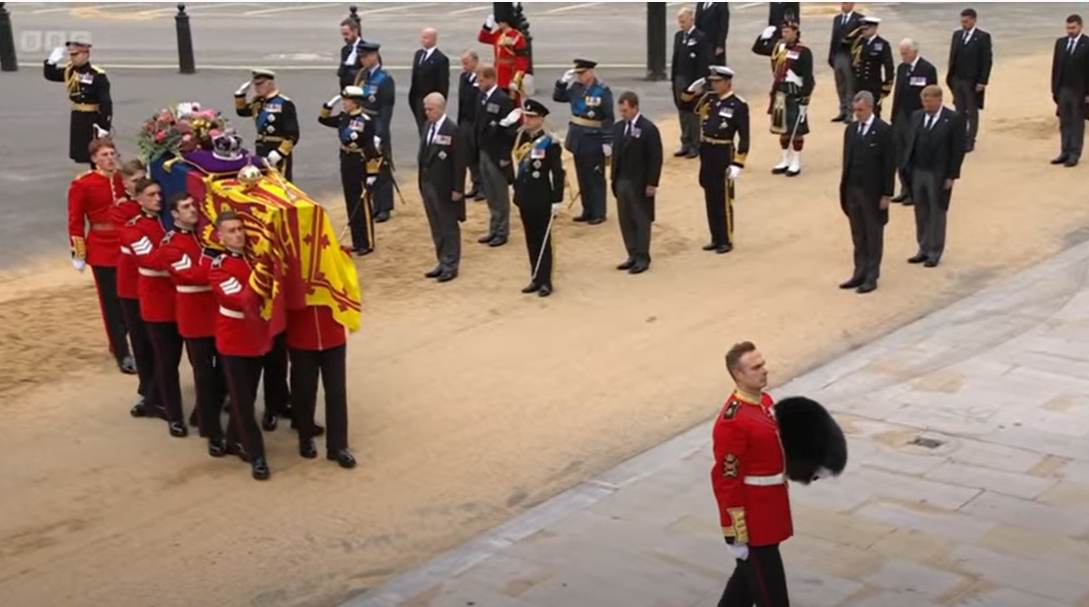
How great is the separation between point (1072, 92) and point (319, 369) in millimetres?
11170

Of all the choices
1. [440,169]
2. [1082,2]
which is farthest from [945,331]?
[1082,2]

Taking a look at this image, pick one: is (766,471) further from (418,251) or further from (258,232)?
(418,251)

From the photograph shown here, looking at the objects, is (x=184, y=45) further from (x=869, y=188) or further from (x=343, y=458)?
(x=343, y=458)

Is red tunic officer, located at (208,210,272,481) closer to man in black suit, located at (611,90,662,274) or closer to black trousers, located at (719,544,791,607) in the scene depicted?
black trousers, located at (719,544,791,607)

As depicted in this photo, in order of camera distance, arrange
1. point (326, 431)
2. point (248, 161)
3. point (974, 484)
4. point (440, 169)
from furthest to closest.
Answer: point (440, 169), point (248, 161), point (326, 431), point (974, 484)

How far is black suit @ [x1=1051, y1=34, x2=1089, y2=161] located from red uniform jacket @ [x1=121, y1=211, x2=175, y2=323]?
37.3 feet

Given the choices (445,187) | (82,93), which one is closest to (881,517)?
(445,187)

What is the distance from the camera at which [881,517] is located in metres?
9.80

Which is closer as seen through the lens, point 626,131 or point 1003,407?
point 1003,407

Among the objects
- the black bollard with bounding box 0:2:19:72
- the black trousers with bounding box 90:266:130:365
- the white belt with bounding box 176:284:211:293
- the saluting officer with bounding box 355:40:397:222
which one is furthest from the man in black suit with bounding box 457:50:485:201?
the black bollard with bounding box 0:2:19:72

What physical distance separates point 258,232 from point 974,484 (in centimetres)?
482

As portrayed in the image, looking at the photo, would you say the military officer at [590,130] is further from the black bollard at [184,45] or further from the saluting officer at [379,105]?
the black bollard at [184,45]

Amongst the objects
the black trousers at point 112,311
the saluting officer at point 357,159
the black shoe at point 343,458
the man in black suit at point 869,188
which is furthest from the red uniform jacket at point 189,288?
the man in black suit at point 869,188

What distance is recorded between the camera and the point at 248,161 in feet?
38.8
